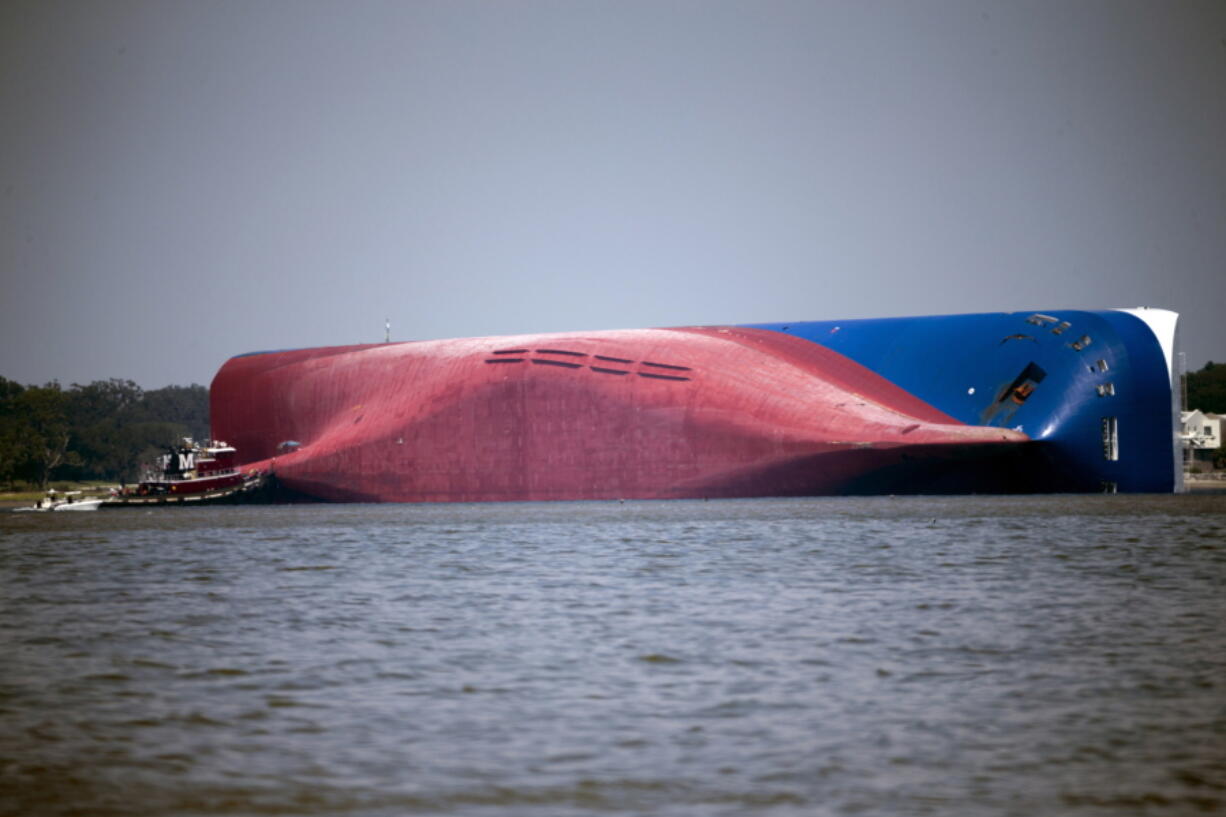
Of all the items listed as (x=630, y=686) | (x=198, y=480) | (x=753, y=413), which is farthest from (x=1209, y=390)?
(x=630, y=686)

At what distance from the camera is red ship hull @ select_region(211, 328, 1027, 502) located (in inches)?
1919

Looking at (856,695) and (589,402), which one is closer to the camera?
(856,695)

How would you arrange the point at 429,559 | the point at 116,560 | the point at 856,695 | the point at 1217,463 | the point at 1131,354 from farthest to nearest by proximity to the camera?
the point at 1217,463
the point at 1131,354
the point at 116,560
the point at 429,559
the point at 856,695

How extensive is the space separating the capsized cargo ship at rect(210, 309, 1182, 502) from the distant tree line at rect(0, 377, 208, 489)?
55527 mm

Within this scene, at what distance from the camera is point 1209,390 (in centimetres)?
14188

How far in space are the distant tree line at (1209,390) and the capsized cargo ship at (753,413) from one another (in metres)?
98.1

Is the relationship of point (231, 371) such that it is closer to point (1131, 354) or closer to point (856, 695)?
point (1131, 354)

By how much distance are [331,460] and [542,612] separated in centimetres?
4173

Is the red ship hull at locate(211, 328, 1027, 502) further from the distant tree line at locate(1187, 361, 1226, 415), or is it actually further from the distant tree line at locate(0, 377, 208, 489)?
the distant tree line at locate(1187, 361, 1226, 415)

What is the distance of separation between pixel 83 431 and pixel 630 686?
141 metres

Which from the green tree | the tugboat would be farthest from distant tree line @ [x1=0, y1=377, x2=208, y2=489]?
the tugboat

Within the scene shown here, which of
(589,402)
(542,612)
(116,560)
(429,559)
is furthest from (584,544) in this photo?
(589,402)

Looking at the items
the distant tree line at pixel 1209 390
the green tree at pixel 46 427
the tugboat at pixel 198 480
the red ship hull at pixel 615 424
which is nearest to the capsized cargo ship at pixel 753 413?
the red ship hull at pixel 615 424

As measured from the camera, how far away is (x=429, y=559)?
2612cm
